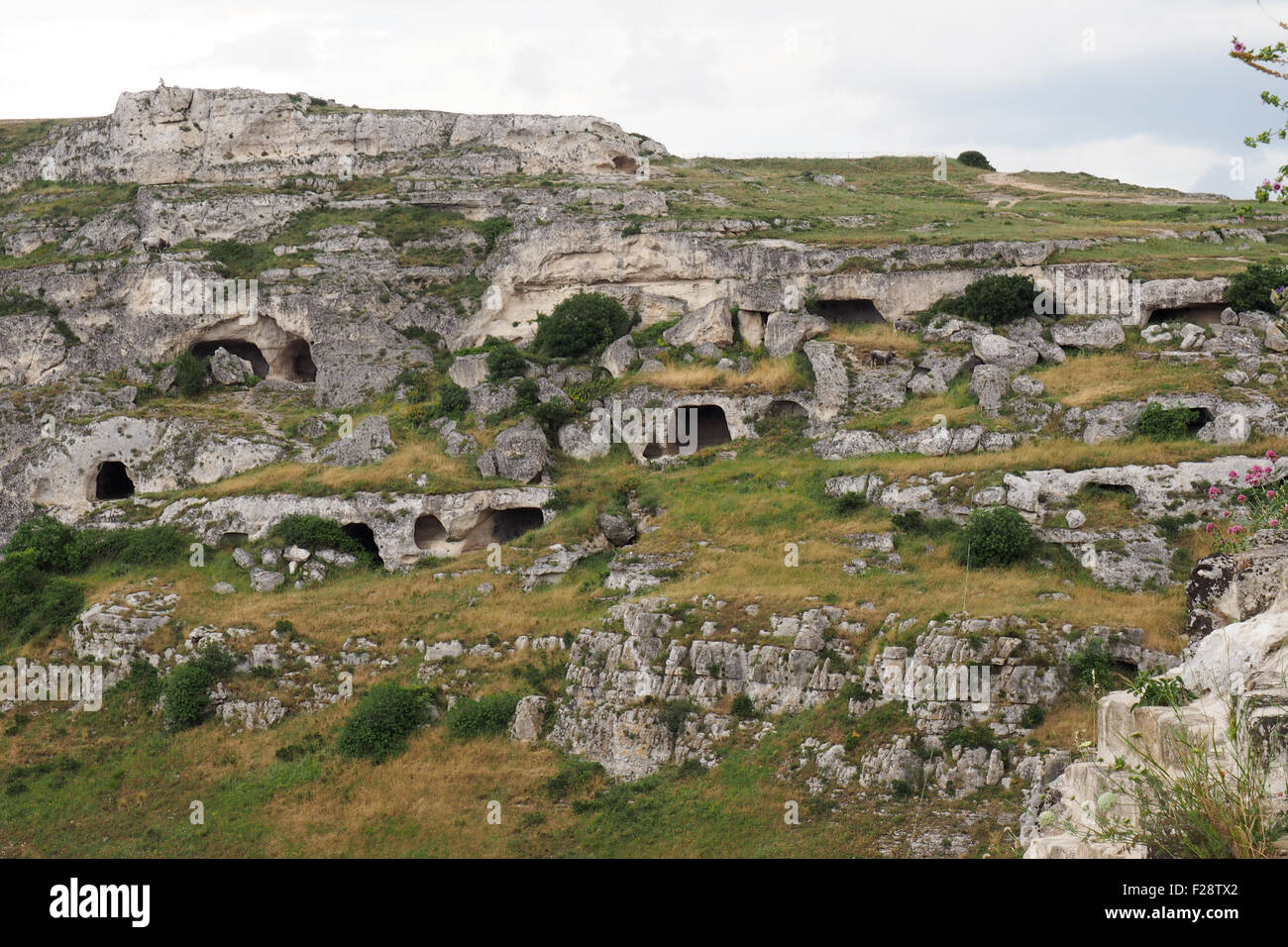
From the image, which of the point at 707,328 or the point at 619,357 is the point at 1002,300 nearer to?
the point at 707,328

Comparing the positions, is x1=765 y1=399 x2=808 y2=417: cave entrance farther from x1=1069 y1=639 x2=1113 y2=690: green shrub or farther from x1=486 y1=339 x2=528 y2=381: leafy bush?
x1=1069 y1=639 x2=1113 y2=690: green shrub

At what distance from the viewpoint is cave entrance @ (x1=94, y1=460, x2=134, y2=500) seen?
40.5 m

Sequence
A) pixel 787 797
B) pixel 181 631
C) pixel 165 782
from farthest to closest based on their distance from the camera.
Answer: pixel 181 631 < pixel 165 782 < pixel 787 797

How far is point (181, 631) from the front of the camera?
29000 mm

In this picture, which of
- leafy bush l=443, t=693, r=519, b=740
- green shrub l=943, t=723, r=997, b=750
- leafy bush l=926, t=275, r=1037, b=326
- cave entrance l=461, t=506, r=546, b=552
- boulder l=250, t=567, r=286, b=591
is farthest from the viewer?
leafy bush l=926, t=275, r=1037, b=326

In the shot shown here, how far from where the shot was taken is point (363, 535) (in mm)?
34812

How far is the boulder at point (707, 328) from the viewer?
40.5 m

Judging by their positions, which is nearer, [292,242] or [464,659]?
[464,659]

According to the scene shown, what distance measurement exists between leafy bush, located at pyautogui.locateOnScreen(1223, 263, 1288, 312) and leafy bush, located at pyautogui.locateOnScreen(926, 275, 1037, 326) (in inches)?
248

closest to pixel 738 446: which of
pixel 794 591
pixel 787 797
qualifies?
pixel 794 591

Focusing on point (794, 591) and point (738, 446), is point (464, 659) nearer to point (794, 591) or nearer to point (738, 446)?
point (794, 591)

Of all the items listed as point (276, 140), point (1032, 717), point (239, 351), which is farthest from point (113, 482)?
point (1032, 717)

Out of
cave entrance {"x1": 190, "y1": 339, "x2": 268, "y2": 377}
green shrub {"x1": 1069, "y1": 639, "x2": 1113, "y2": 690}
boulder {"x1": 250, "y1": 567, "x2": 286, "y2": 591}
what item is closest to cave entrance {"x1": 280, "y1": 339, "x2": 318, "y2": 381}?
cave entrance {"x1": 190, "y1": 339, "x2": 268, "y2": 377}
